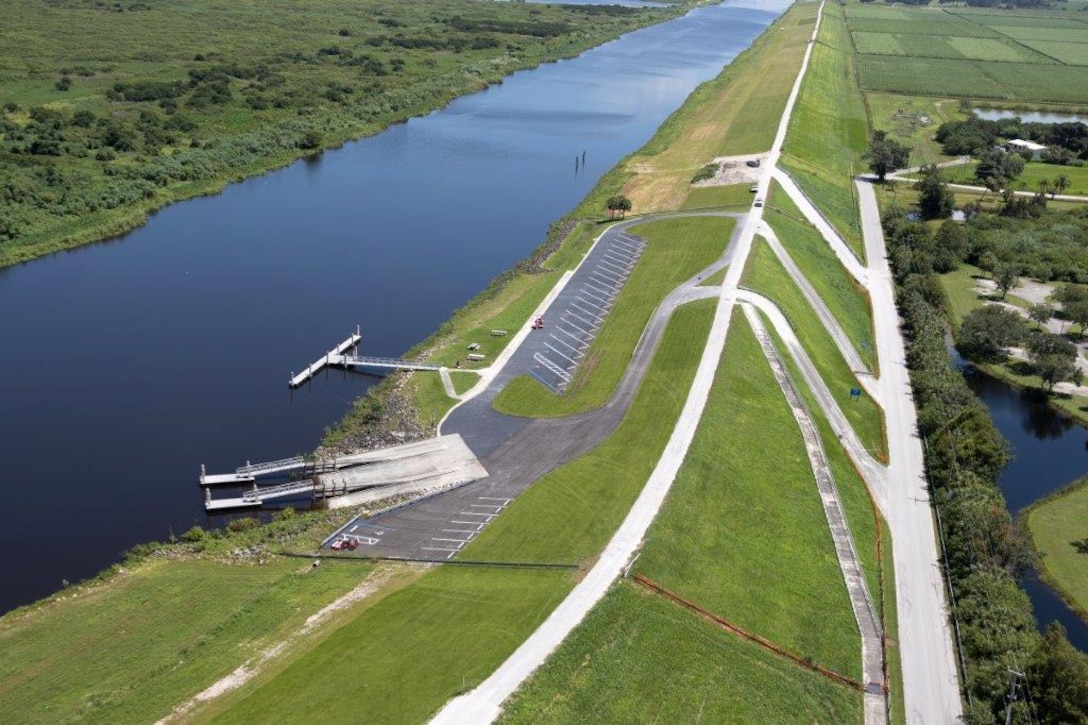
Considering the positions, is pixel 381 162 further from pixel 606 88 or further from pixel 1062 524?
pixel 1062 524

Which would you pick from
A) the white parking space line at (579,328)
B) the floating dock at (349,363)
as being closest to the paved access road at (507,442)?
the white parking space line at (579,328)

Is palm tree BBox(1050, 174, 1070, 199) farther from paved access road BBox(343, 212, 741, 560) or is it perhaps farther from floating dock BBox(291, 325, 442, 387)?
floating dock BBox(291, 325, 442, 387)

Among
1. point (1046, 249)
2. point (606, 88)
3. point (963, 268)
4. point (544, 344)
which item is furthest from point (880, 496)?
point (606, 88)

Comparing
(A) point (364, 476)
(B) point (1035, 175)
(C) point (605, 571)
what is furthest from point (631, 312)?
(B) point (1035, 175)

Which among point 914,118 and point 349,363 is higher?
point 914,118

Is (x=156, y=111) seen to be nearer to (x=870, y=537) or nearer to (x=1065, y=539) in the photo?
(x=870, y=537)

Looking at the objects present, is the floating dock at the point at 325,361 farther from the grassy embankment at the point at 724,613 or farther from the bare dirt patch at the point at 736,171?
the bare dirt patch at the point at 736,171

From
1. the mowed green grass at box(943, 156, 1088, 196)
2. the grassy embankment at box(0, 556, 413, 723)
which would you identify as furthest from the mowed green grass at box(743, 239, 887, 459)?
the mowed green grass at box(943, 156, 1088, 196)
